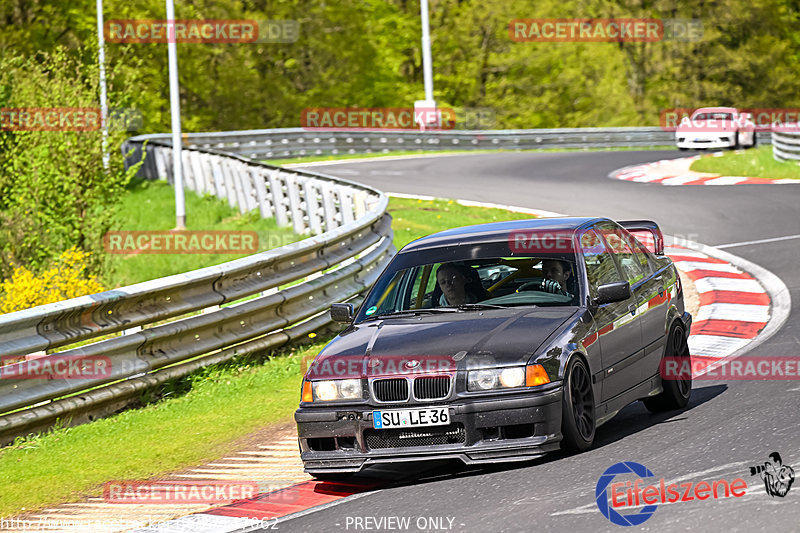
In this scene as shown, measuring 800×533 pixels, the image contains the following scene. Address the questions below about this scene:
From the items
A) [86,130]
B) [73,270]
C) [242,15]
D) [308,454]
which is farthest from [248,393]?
[242,15]

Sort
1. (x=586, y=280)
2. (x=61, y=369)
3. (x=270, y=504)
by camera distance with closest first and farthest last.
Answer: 1. (x=270, y=504)
2. (x=586, y=280)
3. (x=61, y=369)

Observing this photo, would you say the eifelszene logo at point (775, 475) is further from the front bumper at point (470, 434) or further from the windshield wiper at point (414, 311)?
the windshield wiper at point (414, 311)

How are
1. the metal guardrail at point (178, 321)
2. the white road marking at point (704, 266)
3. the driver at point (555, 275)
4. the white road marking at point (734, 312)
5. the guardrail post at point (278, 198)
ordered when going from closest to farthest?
the driver at point (555, 275) < the metal guardrail at point (178, 321) < the white road marking at point (734, 312) < the white road marking at point (704, 266) < the guardrail post at point (278, 198)

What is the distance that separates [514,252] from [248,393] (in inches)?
120

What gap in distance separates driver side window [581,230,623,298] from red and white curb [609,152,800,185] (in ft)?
59.2

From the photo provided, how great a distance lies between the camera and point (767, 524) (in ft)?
18.0

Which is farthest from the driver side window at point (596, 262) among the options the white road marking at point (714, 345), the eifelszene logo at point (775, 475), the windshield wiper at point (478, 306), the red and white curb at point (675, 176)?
the red and white curb at point (675, 176)

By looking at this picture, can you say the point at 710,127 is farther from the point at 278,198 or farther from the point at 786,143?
the point at 278,198

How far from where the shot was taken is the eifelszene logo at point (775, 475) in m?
6.04

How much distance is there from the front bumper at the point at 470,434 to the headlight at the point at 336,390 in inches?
3.2

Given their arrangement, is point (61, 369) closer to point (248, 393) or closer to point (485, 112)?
point (248, 393)

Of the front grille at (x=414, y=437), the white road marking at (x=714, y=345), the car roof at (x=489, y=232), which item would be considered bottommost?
the white road marking at (x=714, y=345)

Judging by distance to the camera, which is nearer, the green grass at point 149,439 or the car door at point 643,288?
the green grass at point 149,439

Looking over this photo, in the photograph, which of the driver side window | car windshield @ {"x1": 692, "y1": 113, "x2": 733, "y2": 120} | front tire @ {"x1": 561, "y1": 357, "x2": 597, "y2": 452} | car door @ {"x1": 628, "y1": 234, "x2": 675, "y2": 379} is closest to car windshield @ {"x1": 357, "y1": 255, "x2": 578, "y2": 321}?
the driver side window
